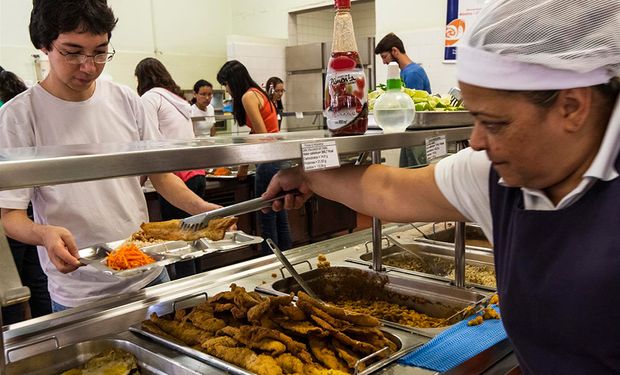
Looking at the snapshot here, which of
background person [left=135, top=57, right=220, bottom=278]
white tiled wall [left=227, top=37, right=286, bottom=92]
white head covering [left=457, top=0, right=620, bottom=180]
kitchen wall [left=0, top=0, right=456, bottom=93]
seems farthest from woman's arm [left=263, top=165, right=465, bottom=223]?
white tiled wall [left=227, top=37, right=286, bottom=92]

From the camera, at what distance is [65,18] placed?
1547mm

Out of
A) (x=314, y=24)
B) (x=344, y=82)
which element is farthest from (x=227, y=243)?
(x=314, y=24)

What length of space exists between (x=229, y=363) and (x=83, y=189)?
0.79 meters

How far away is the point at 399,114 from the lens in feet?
5.02

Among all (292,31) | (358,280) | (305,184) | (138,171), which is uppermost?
(292,31)

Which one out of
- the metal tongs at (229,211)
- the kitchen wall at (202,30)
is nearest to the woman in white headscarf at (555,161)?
the metal tongs at (229,211)

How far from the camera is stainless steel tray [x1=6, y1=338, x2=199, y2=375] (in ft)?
4.11

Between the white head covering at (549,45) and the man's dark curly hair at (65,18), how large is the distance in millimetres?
1157

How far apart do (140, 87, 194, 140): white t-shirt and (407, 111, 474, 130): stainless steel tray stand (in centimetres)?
237

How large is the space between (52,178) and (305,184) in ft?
2.64

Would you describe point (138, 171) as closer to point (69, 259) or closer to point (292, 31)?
point (69, 259)

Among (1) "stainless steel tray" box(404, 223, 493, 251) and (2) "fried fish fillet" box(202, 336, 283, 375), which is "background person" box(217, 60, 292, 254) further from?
(2) "fried fish fillet" box(202, 336, 283, 375)

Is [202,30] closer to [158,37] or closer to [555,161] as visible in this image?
[158,37]

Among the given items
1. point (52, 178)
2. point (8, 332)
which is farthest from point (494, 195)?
point (8, 332)
